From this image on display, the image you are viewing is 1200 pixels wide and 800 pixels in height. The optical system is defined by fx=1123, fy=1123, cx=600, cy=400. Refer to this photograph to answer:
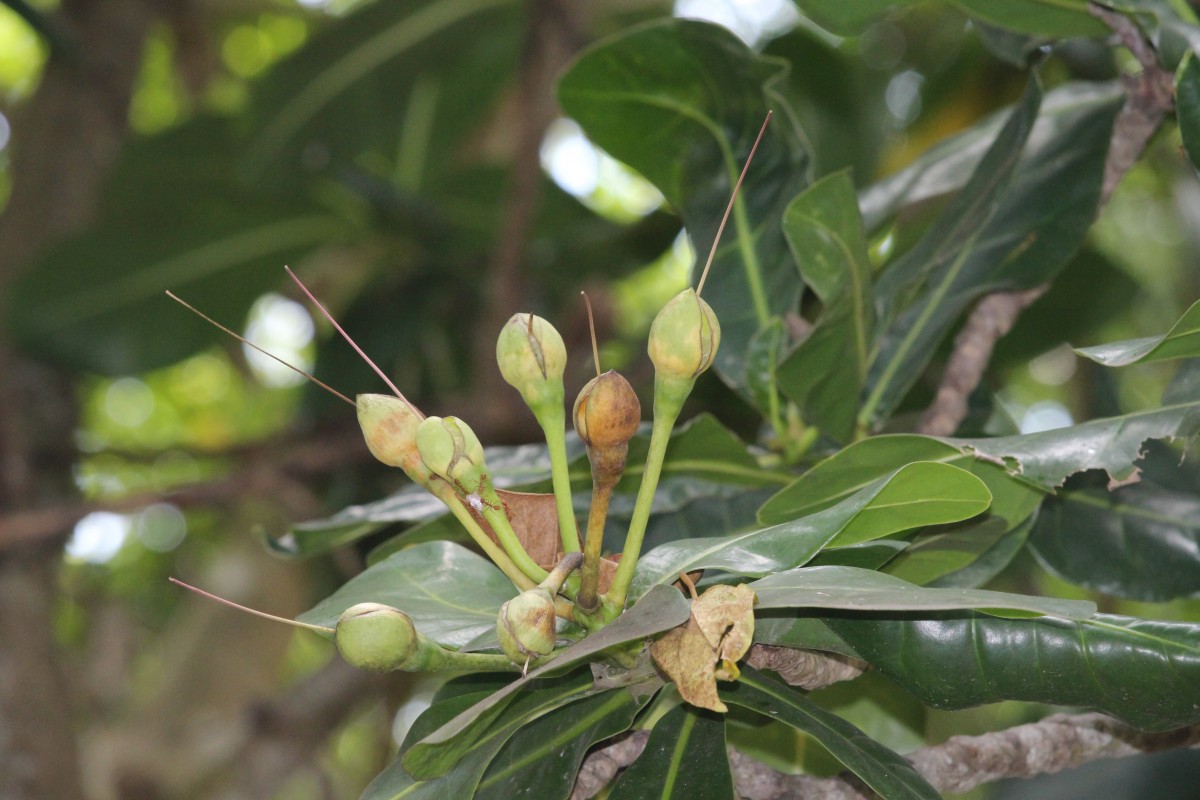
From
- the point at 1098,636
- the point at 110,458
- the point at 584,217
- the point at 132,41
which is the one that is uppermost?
the point at 132,41

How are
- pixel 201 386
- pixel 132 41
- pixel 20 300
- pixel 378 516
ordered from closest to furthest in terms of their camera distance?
pixel 378 516, pixel 20 300, pixel 132 41, pixel 201 386

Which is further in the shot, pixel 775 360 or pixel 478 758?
pixel 775 360

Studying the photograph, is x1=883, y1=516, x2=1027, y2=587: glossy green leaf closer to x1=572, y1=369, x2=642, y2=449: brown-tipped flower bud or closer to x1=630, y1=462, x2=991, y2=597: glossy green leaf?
x1=630, y1=462, x2=991, y2=597: glossy green leaf

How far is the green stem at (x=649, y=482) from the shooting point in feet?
1.94

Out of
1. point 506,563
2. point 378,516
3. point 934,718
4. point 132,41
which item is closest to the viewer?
point 506,563

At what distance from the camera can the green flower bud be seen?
62cm

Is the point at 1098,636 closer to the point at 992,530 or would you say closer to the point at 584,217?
the point at 992,530

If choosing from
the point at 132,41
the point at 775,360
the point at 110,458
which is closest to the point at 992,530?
the point at 775,360

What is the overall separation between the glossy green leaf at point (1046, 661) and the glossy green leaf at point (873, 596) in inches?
3.4

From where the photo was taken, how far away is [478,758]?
0.62 metres

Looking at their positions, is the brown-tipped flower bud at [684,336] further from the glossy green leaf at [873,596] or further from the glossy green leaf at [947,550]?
the glossy green leaf at [947,550]

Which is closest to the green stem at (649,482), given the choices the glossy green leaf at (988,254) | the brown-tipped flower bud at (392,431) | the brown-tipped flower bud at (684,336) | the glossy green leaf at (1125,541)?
the brown-tipped flower bud at (684,336)

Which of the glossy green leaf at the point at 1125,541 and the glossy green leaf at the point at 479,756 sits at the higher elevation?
the glossy green leaf at the point at 479,756

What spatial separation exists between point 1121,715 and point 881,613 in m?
0.14
